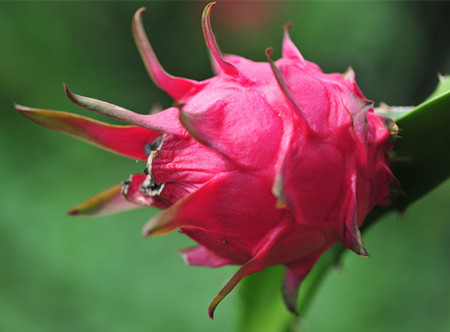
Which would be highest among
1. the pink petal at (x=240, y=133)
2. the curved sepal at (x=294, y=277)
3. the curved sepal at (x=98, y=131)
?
the pink petal at (x=240, y=133)

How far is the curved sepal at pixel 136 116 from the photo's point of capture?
607 mm

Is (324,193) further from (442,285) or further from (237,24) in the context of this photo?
(237,24)

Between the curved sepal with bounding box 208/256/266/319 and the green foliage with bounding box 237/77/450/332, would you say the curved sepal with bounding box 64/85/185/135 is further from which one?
the green foliage with bounding box 237/77/450/332

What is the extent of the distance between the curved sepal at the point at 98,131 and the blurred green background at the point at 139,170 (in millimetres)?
1139

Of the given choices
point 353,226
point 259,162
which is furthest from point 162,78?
point 353,226

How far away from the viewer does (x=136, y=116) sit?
62 cm

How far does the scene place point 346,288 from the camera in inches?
75.4

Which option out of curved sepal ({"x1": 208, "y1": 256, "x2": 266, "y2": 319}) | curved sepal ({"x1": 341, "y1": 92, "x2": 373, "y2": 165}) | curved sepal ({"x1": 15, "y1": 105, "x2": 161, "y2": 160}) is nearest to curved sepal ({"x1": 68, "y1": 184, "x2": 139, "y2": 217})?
curved sepal ({"x1": 15, "y1": 105, "x2": 161, "y2": 160})

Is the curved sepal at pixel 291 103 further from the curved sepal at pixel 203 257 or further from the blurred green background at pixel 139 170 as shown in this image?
the blurred green background at pixel 139 170

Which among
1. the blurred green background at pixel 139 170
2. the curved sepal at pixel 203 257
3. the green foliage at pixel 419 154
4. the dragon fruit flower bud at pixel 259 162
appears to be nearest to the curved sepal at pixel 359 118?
the dragon fruit flower bud at pixel 259 162

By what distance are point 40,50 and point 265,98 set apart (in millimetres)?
→ 2101

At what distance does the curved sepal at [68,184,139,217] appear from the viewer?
750 millimetres

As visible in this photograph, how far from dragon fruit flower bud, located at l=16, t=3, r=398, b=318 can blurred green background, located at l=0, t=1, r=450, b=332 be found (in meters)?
1.13

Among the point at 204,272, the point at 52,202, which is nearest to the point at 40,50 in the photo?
the point at 52,202
